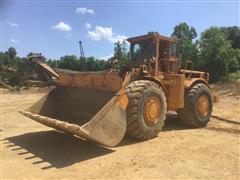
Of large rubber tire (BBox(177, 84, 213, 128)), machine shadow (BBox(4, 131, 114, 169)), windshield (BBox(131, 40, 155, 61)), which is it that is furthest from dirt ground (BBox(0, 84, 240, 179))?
windshield (BBox(131, 40, 155, 61))

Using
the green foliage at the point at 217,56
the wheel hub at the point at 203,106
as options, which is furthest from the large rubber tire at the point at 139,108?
the green foliage at the point at 217,56

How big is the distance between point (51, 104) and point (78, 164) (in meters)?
3.04

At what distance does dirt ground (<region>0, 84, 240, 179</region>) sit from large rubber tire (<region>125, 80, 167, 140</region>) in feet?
0.71

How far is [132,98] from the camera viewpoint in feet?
21.8

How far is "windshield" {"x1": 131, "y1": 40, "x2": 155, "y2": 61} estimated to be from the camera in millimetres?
8164

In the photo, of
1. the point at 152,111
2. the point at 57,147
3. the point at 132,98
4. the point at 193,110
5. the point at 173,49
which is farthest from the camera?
the point at 193,110

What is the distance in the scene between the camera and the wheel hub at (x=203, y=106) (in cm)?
913

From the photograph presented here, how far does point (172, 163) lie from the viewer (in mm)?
5605

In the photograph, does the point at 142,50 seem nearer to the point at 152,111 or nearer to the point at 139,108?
the point at 152,111

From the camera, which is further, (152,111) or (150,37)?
(150,37)

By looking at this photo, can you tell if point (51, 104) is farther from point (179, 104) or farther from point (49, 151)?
point (179, 104)

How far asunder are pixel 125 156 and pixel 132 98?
4.15 ft

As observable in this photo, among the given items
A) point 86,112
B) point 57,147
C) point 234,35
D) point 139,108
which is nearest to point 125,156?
point 139,108

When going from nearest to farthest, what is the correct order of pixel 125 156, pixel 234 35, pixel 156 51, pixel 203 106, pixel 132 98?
pixel 125 156 → pixel 132 98 → pixel 156 51 → pixel 203 106 → pixel 234 35
